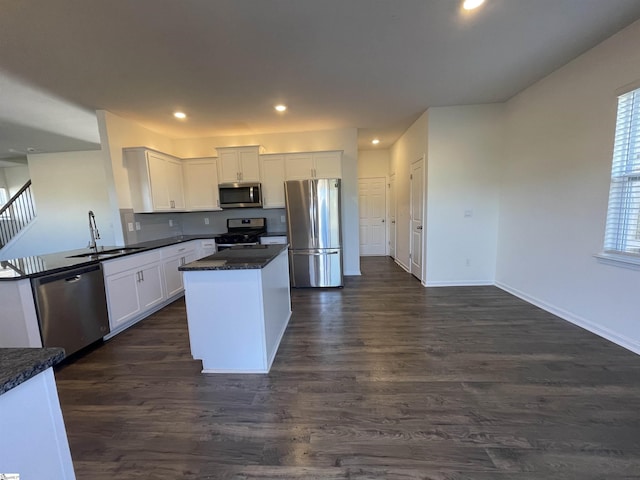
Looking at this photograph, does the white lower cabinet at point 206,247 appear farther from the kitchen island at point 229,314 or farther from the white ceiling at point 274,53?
the kitchen island at point 229,314

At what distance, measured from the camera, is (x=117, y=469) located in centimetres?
136

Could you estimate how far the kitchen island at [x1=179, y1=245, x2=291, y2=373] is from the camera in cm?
207

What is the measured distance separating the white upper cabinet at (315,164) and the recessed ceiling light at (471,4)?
2.68 metres

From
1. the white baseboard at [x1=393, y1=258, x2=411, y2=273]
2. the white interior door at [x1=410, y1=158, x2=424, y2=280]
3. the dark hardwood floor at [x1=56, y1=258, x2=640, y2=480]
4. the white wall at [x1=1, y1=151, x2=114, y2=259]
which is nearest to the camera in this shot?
the dark hardwood floor at [x1=56, y1=258, x2=640, y2=480]

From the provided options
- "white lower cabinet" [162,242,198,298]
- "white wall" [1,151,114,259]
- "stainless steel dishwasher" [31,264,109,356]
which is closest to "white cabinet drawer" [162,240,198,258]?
"white lower cabinet" [162,242,198,298]

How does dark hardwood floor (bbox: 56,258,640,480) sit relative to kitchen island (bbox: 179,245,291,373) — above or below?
below

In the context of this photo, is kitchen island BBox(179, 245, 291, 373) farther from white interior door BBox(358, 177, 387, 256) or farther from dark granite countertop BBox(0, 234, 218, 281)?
white interior door BBox(358, 177, 387, 256)

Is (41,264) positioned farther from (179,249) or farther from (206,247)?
(206,247)

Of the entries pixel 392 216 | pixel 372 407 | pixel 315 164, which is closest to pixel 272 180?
pixel 315 164

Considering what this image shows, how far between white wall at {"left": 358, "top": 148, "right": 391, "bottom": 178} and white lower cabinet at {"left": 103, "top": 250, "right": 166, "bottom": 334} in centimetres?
507

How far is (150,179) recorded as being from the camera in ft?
12.7

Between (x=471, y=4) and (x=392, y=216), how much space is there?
4.83 meters

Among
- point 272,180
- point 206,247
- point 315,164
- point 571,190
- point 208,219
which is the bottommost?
point 206,247

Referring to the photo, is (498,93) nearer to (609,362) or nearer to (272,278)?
(609,362)
